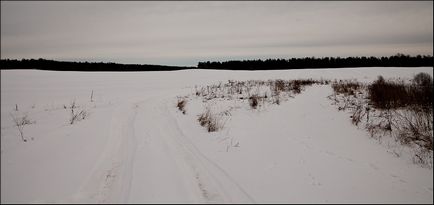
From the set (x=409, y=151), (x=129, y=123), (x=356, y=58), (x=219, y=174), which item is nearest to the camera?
(x=219, y=174)

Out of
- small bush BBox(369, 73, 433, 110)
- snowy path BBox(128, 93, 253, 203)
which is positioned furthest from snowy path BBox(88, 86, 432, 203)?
small bush BBox(369, 73, 433, 110)

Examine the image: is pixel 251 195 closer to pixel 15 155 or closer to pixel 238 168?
pixel 238 168

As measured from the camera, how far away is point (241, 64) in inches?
3440

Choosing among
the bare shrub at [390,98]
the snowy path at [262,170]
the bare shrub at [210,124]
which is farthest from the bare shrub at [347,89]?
the bare shrub at [210,124]

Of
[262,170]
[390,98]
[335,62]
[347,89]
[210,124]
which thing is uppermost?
[335,62]

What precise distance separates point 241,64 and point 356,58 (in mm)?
31970

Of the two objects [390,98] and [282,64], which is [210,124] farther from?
[282,64]

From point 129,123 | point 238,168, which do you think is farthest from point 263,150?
point 129,123

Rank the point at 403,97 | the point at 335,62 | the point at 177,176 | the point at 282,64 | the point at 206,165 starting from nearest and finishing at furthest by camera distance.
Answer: the point at 177,176, the point at 206,165, the point at 403,97, the point at 335,62, the point at 282,64

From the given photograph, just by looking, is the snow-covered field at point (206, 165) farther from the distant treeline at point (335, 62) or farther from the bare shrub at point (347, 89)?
the distant treeline at point (335, 62)

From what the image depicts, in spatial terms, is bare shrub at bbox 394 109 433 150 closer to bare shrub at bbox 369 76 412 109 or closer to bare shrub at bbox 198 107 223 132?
bare shrub at bbox 369 76 412 109

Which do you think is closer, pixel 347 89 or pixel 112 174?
pixel 112 174

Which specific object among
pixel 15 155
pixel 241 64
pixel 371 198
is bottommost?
pixel 371 198

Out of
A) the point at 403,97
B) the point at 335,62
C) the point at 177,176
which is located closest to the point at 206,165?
the point at 177,176
